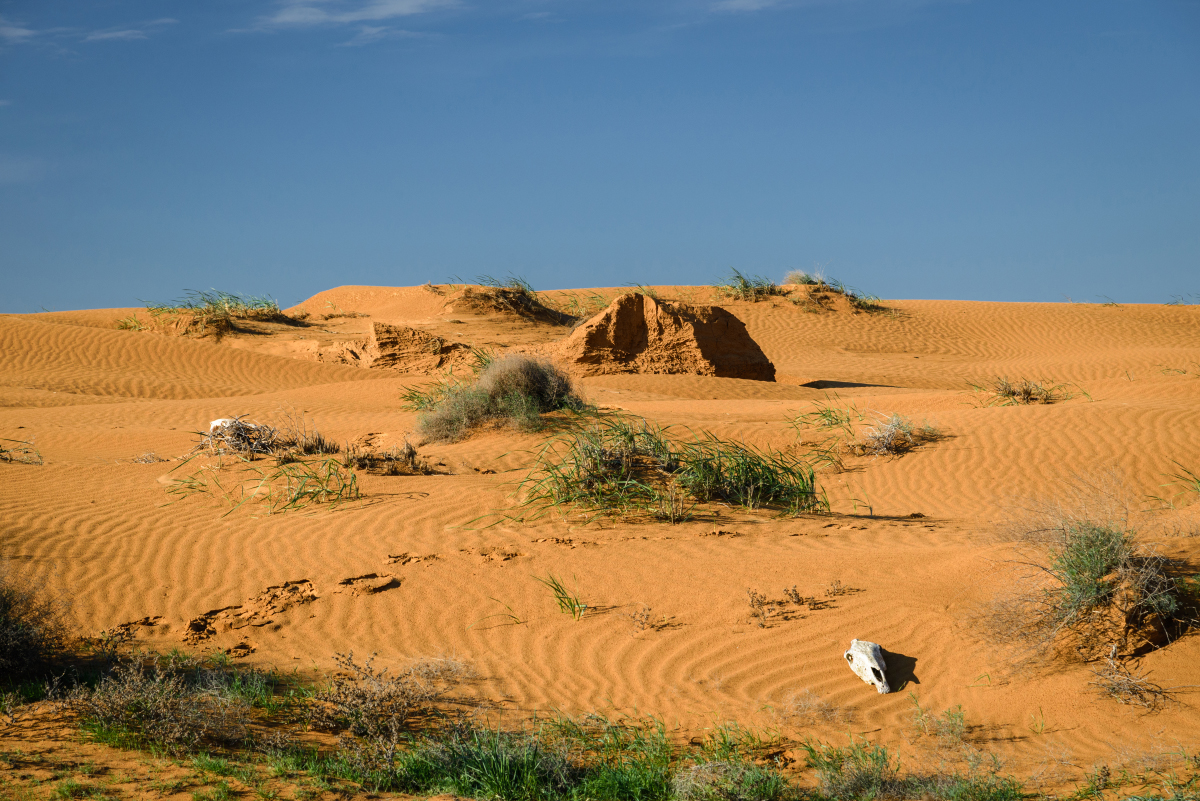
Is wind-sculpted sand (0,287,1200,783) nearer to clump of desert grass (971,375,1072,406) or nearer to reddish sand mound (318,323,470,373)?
clump of desert grass (971,375,1072,406)

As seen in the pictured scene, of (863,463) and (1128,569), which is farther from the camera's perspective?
(863,463)

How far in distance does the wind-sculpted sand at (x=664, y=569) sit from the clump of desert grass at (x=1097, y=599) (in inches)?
5.5

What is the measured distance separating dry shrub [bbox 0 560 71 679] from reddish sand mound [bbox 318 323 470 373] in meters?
14.0

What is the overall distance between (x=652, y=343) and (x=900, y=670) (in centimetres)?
1369

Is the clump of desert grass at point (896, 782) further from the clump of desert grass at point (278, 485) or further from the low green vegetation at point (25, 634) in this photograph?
the clump of desert grass at point (278, 485)

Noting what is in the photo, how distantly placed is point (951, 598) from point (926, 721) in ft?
4.34

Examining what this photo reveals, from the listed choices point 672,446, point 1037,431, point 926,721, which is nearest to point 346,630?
point 926,721

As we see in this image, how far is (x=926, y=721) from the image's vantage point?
175 inches

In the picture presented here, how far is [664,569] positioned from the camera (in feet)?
21.1

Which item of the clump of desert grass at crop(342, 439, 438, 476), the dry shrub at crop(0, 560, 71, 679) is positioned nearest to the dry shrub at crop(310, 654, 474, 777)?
the dry shrub at crop(0, 560, 71, 679)

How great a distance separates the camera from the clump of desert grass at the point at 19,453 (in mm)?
9555

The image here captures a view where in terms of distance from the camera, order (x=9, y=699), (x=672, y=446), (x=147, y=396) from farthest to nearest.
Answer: (x=147, y=396), (x=672, y=446), (x=9, y=699)

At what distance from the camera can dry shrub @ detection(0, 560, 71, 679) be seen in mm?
4836

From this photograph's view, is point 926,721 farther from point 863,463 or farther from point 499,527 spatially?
point 863,463
